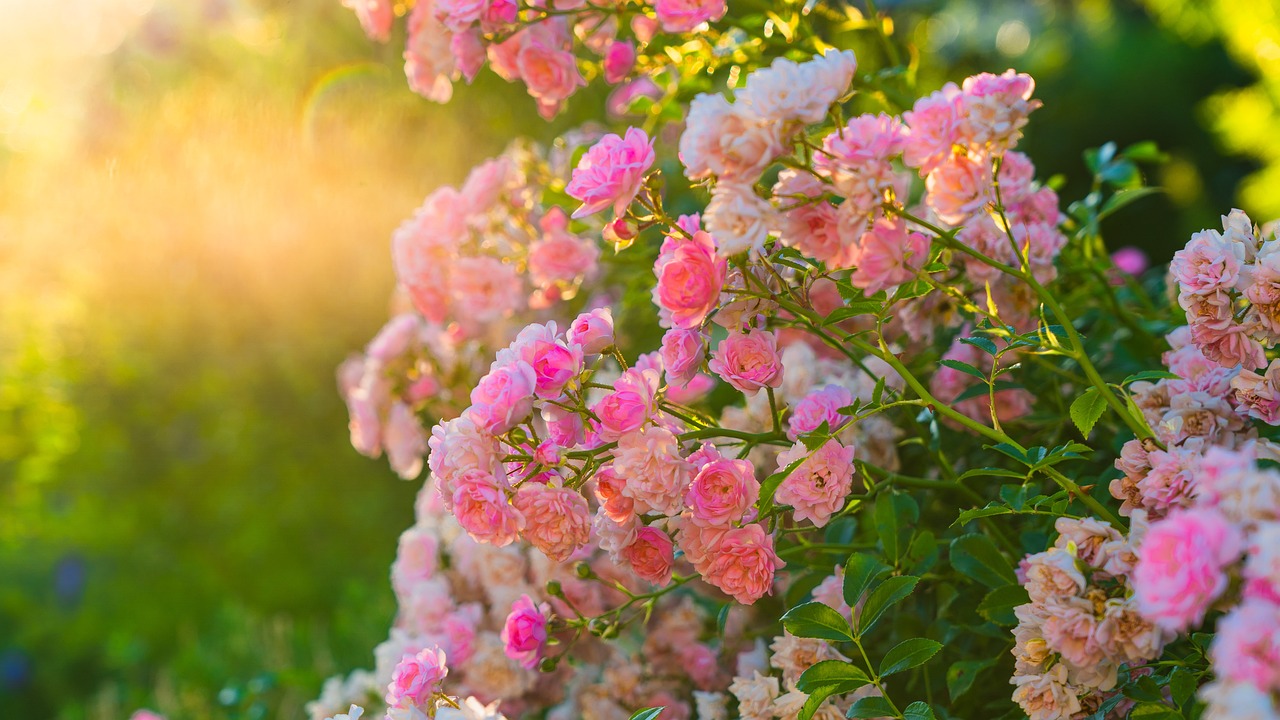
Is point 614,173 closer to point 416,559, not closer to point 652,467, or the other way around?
point 652,467

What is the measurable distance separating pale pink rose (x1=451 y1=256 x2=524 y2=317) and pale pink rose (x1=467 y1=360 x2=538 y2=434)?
649 mm

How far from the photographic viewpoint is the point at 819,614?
107cm

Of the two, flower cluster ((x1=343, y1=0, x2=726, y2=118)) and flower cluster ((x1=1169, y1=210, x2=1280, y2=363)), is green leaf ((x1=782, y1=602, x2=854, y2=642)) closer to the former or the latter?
flower cluster ((x1=1169, y1=210, x2=1280, y2=363))

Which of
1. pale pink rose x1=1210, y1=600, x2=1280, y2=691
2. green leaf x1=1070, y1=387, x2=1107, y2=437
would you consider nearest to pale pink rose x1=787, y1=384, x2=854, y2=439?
green leaf x1=1070, y1=387, x2=1107, y2=437

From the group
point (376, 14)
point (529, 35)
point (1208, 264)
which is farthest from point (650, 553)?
point (376, 14)

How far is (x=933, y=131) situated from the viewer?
1091 mm

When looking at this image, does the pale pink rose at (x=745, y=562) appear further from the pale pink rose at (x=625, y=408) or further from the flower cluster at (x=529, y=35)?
the flower cluster at (x=529, y=35)

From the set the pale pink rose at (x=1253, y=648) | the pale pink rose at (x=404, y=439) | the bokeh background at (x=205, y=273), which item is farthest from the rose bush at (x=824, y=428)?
the bokeh background at (x=205, y=273)

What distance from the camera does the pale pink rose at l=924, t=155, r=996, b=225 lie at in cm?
110

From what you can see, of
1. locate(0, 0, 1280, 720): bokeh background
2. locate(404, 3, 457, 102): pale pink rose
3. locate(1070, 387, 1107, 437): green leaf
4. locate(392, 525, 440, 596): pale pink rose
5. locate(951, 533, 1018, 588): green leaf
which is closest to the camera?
locate(1070, 387, 1107, 437): green leaf

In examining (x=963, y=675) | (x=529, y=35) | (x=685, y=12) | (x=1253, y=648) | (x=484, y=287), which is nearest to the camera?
(x=1253, y=648)

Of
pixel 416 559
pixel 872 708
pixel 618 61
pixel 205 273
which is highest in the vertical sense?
pixel 618 61

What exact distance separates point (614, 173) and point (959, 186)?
0.37 m

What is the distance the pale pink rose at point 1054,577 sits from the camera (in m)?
0.95
